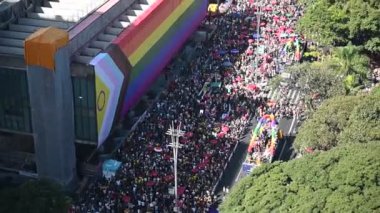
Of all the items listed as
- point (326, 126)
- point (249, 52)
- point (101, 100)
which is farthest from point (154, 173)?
point (249, 52)

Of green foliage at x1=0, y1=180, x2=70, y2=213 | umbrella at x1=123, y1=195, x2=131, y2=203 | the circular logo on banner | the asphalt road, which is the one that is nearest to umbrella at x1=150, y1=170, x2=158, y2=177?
umbrella at x1=123, y1=195, x2=131, y2=203

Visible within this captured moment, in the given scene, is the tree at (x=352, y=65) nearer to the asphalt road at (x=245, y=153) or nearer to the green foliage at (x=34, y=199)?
the asphalt road at (x=245, y=153)

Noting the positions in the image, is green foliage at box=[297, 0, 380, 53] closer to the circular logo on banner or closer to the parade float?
the parade float

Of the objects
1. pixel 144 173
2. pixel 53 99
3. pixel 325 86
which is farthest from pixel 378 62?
pixel 53 99

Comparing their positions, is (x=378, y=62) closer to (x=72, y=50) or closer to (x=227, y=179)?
(x=227, y=179)

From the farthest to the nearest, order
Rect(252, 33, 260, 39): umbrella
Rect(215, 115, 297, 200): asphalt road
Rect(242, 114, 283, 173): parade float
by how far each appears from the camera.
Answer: Rect(252, 33, 260, 39): umbrella → Rect(242, 114, 283, 173): parade float → Rect(215, 115, 297, 200): asphalt road

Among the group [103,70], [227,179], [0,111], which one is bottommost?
[227,179]
